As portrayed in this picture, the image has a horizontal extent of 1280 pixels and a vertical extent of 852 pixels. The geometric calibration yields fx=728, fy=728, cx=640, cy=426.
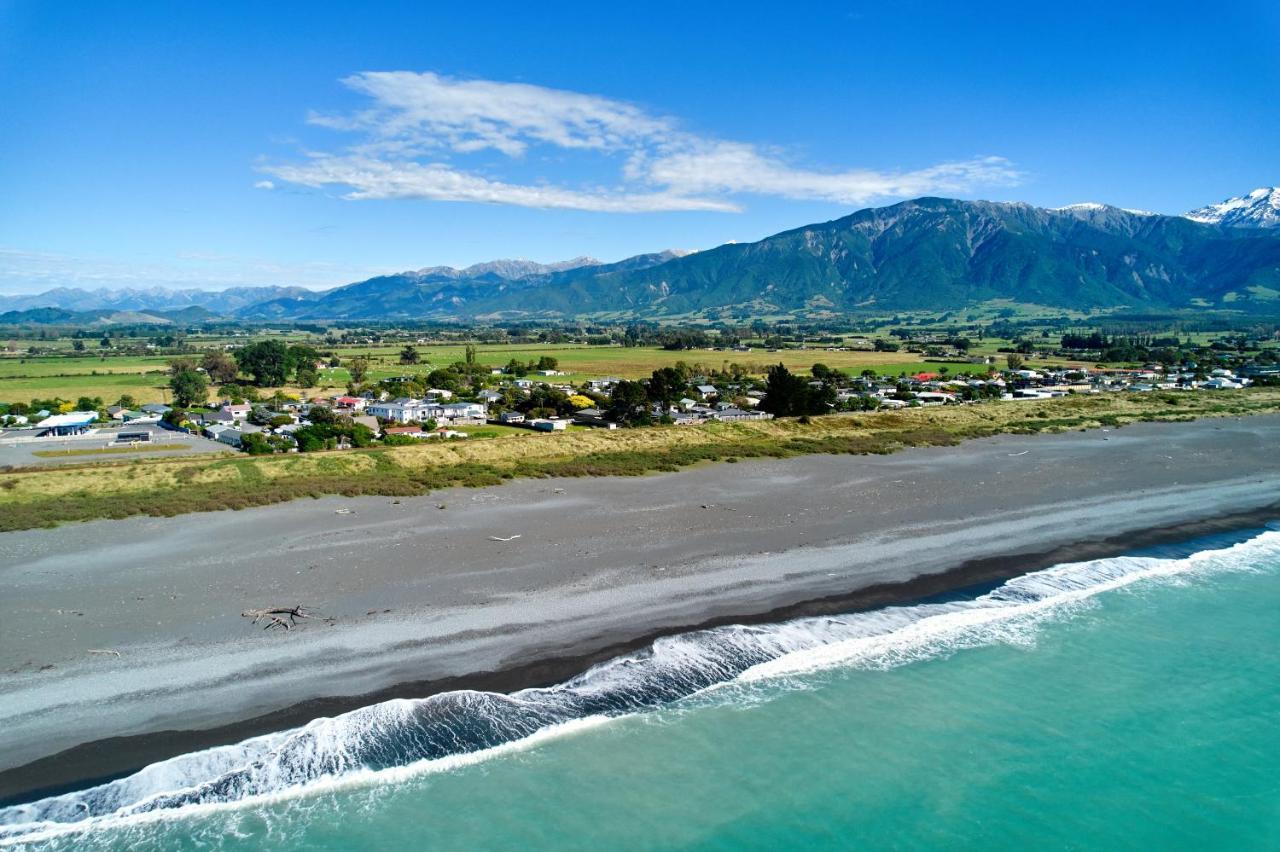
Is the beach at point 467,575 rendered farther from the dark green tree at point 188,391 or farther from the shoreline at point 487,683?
the dark green tree at point 188,391

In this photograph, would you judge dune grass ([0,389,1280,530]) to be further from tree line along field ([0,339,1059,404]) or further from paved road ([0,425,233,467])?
tree line along field ([0,339,1059,404])

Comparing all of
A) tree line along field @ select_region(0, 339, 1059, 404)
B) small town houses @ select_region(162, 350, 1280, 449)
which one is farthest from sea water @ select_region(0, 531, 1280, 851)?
tree line along field @ select_region(0, 339, 1059, 404)

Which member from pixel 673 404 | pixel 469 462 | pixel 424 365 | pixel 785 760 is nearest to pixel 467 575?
pixel 785 760

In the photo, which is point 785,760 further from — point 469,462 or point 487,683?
point 469,462

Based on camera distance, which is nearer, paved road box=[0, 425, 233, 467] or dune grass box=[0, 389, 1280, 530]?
dune grass box=[0, 389, 1280, 530]

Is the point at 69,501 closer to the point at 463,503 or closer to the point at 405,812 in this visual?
the point at 463,503

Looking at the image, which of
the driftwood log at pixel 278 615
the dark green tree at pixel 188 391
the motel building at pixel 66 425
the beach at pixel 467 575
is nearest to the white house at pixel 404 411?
the motel building at pixel 66 425
